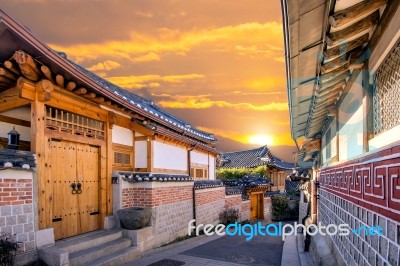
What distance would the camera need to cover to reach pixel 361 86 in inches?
169

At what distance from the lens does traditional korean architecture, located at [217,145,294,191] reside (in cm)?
3422

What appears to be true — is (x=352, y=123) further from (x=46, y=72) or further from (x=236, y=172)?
(x=236, y=172)

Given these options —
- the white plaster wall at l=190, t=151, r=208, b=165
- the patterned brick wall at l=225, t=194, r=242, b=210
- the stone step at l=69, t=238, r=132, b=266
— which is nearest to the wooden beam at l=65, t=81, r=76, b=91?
the stone step at l=69, t=238, r=132, b=266

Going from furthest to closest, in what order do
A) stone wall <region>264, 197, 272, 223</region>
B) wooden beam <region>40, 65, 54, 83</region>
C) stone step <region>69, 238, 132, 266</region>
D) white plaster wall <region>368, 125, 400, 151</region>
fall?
stone wall <region>264, 197, 272, 223</region>
stone step <region>69, 238, 132, 266</region>
wooden beam <region>40, 65, 54, 83</region>
white plaster wall <region>368, 125, 400, 151</region>

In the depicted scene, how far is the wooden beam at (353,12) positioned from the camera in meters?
2.88

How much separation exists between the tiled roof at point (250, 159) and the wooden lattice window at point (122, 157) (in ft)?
76.0

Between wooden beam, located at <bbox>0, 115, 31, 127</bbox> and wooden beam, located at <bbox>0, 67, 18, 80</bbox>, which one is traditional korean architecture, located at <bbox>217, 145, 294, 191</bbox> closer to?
wooden beam, located at <bbox>0, 115, 31, 127</bbox>

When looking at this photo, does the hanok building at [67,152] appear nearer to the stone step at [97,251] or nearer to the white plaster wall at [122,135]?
the white plaster wall at [122,135]

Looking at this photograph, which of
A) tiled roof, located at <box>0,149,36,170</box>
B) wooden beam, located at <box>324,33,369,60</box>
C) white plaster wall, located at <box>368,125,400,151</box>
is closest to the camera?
white plaster wall, located at <box>368,125,400,151</box>

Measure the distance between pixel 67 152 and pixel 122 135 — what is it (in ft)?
8.10

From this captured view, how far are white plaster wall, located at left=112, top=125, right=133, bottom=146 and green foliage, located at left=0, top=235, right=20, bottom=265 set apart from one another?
4.46m

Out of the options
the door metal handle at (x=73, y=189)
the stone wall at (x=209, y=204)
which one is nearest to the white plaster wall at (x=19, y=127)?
the door metal handle at (x=73, y=189)

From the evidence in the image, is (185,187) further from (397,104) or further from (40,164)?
(397,104)

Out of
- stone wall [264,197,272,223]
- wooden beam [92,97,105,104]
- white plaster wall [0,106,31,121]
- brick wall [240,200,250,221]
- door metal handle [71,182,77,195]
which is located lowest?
stone wall [264,197,272,223]
